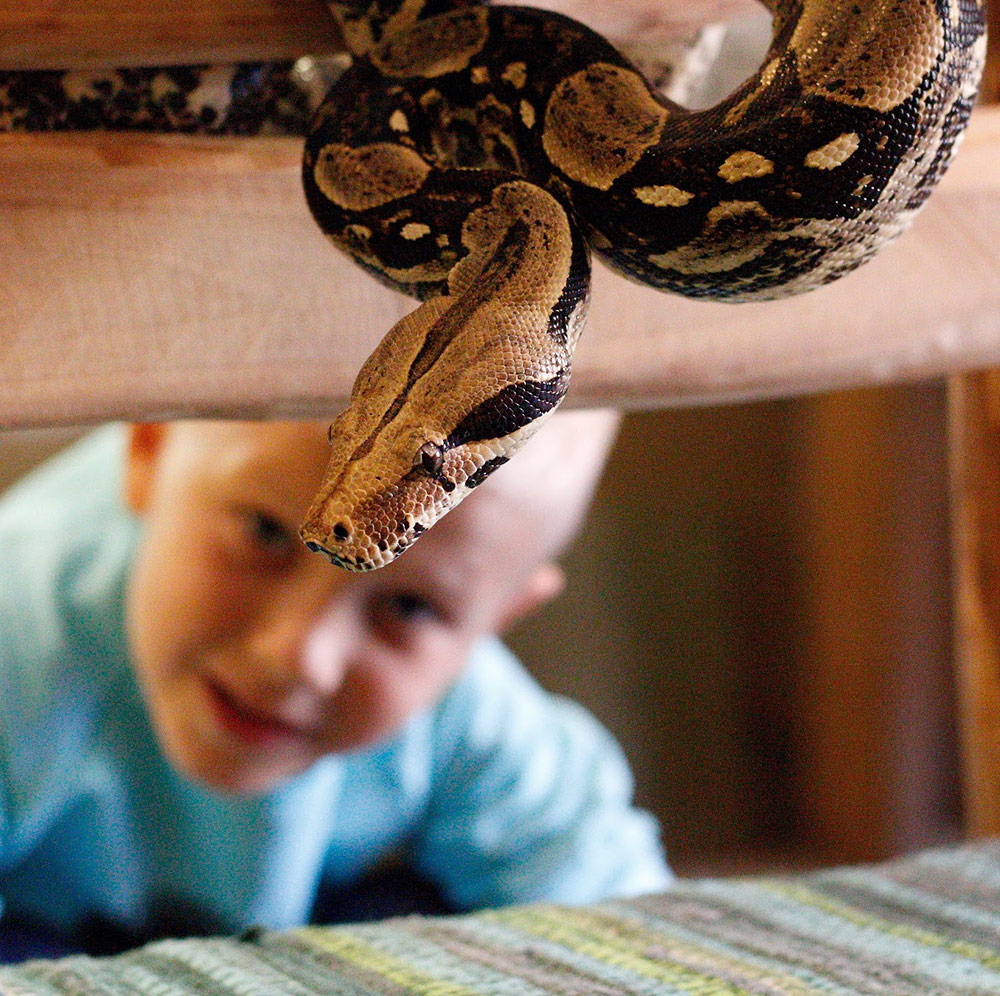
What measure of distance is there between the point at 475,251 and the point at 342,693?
67 centimetres

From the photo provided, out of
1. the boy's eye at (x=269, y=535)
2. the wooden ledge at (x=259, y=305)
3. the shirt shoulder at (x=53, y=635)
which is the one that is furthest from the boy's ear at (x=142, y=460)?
the wooden ledge at (x=259, y=305)

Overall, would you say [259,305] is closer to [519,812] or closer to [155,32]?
[155,32]

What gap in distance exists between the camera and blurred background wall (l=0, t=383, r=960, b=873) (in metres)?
2.20

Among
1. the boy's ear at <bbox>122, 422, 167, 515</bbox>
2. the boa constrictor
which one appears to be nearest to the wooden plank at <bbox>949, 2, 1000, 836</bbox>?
the boa constrictor

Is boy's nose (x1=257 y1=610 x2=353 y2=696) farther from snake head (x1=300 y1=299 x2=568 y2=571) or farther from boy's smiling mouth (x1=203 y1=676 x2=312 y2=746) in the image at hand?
snake head (x1=300 y1=299 x2=568 y2=571)

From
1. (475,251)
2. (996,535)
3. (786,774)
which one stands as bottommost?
(786,774)

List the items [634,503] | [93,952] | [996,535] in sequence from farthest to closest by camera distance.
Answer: [634,503], [93,952], [996,535]

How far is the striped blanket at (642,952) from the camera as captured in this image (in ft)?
1.93

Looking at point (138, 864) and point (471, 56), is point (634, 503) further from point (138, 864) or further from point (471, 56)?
point (471, 56)

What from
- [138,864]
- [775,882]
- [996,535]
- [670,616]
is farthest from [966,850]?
[670,616]

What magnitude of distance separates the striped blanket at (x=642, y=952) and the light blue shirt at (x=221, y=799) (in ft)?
1.71

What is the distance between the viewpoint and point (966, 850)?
2.67 feet

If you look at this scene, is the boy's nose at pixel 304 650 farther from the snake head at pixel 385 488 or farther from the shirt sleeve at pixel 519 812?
the snake head at pixel 385 488

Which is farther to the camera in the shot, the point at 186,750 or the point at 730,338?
the point at 186,750
